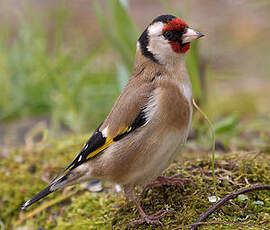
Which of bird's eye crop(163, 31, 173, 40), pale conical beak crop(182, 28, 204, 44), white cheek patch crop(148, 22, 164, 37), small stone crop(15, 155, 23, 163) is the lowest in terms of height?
small stone crop(15, 155, 23, 163)

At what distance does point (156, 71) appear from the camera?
308 cm

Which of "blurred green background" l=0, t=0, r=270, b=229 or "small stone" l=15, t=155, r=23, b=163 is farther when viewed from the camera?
"small stone" l=15, t=155, r=23, b=163

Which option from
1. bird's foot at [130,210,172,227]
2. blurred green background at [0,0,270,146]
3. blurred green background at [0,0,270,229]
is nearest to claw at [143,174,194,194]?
blurred green background at [0,0,270,229]

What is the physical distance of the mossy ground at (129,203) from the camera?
280 centimetres

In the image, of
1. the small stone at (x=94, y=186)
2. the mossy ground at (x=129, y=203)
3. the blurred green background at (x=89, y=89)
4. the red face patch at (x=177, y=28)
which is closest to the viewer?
the mossy ground at (x=129, y=203)

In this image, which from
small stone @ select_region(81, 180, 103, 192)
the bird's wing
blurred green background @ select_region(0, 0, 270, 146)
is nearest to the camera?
the bird's wing

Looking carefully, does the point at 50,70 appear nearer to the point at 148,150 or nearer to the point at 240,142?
the point at 240,142

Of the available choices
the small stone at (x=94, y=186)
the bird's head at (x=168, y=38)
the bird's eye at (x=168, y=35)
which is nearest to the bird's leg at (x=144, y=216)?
the small stone at (x=94, y=186)

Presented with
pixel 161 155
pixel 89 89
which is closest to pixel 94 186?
pixel 161 155

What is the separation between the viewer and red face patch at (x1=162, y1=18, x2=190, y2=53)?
305 cm

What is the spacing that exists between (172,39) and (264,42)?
5.84m

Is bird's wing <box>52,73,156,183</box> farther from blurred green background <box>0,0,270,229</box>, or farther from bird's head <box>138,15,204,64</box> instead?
blurred green background <box>0,0,270,229</box>

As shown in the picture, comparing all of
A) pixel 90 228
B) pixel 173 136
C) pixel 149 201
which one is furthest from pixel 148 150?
pixel 90 228

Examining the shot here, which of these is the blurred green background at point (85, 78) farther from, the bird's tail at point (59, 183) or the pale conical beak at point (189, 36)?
the bird's tail at point (59, 183)
